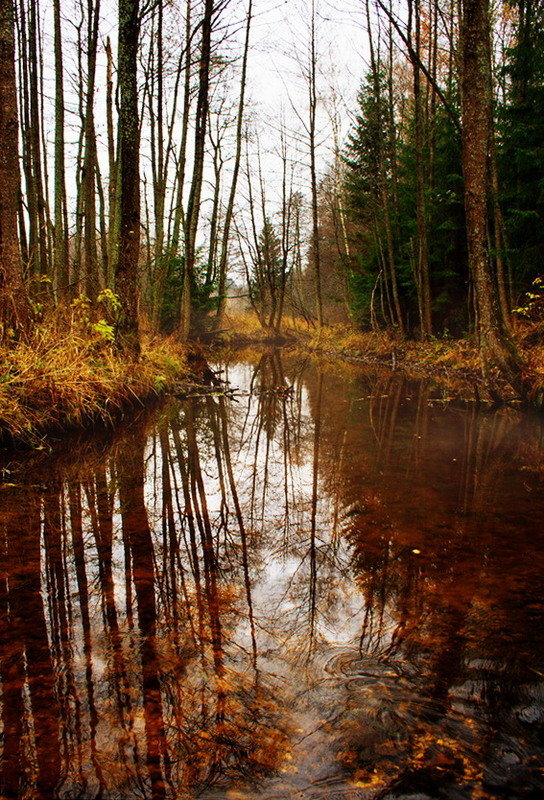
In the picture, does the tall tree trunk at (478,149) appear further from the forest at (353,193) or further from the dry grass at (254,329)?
the dry grass at (254,329)

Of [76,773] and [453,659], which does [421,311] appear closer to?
[453,659]

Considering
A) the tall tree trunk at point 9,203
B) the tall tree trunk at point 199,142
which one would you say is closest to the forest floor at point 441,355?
the tall tree trunk at point 199,142

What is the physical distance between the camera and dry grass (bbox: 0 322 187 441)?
5.21 meters

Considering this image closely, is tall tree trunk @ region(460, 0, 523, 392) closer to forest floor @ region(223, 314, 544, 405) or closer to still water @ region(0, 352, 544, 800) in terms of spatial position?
forest floor @ region(223, 314, 544, 405)

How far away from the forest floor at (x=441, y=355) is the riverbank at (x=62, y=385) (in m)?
6.22

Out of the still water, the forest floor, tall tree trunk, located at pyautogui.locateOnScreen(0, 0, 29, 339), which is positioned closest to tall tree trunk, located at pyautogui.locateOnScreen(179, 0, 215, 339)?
tall tree trunk, located at pyautogui.locateOnScreen(0, 0, 29, 339)

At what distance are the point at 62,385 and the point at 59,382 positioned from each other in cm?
6

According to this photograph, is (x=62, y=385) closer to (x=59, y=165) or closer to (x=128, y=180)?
(x=128, y=180)

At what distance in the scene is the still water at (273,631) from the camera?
144 cm

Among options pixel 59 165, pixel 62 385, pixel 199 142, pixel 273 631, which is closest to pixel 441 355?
pixel 199 142

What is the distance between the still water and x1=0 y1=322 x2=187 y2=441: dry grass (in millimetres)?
731

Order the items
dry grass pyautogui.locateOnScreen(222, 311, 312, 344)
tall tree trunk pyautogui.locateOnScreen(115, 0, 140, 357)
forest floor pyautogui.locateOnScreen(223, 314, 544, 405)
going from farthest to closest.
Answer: dry grass pyautogui.locateOnScreen(222, 311, 312, 344) < forest floor pyautogui.locateOnScreen(223, 314, 544, 405) < tall tree trunk pyautogui.locateOnScreen(115, 0, 140, 357)

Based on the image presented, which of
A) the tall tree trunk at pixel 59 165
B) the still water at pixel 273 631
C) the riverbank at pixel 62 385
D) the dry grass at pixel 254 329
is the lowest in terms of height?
the still water at pixel 273 631

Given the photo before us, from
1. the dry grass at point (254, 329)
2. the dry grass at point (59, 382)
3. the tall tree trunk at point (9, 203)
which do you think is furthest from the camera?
the dry grass at point (254, 329)
